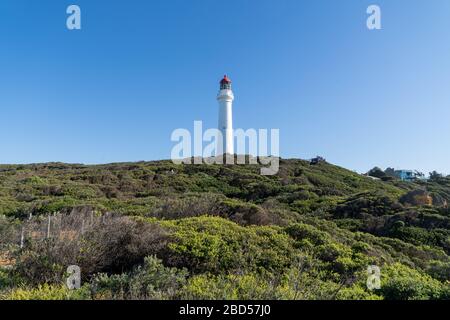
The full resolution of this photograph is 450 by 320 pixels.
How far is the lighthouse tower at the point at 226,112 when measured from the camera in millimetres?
37375

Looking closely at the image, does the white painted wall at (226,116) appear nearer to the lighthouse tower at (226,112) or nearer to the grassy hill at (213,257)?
the lighthouse tower at (226,112)

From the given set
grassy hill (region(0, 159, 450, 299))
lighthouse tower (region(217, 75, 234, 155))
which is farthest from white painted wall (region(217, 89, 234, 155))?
grassy hill (region(0, 159, 450, 299))

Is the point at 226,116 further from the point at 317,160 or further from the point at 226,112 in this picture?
the point at 317,160

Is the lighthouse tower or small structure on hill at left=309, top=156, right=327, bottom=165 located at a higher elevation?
the lighthouse tower

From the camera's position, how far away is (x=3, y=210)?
14844mm

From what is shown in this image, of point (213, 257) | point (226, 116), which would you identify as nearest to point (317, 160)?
point (226, 116)

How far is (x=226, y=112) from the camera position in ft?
123

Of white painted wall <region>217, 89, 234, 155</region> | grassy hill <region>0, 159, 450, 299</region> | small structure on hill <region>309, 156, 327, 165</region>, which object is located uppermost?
white painted wall <region>217, 89, 234, 155</region>

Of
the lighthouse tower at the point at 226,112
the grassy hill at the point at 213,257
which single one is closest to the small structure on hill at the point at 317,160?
the lighthouse tower at the point at 226,112

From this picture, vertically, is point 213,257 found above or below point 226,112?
below

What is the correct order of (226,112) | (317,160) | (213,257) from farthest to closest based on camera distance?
(317,160) → (226,112) → (213,257)

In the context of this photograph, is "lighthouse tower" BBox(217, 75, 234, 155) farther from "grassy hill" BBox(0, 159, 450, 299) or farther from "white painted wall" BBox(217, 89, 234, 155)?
"grassy hill" BBox(0, 159, 450, 299)

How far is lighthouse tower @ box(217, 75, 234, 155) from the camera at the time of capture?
37.4 meters
